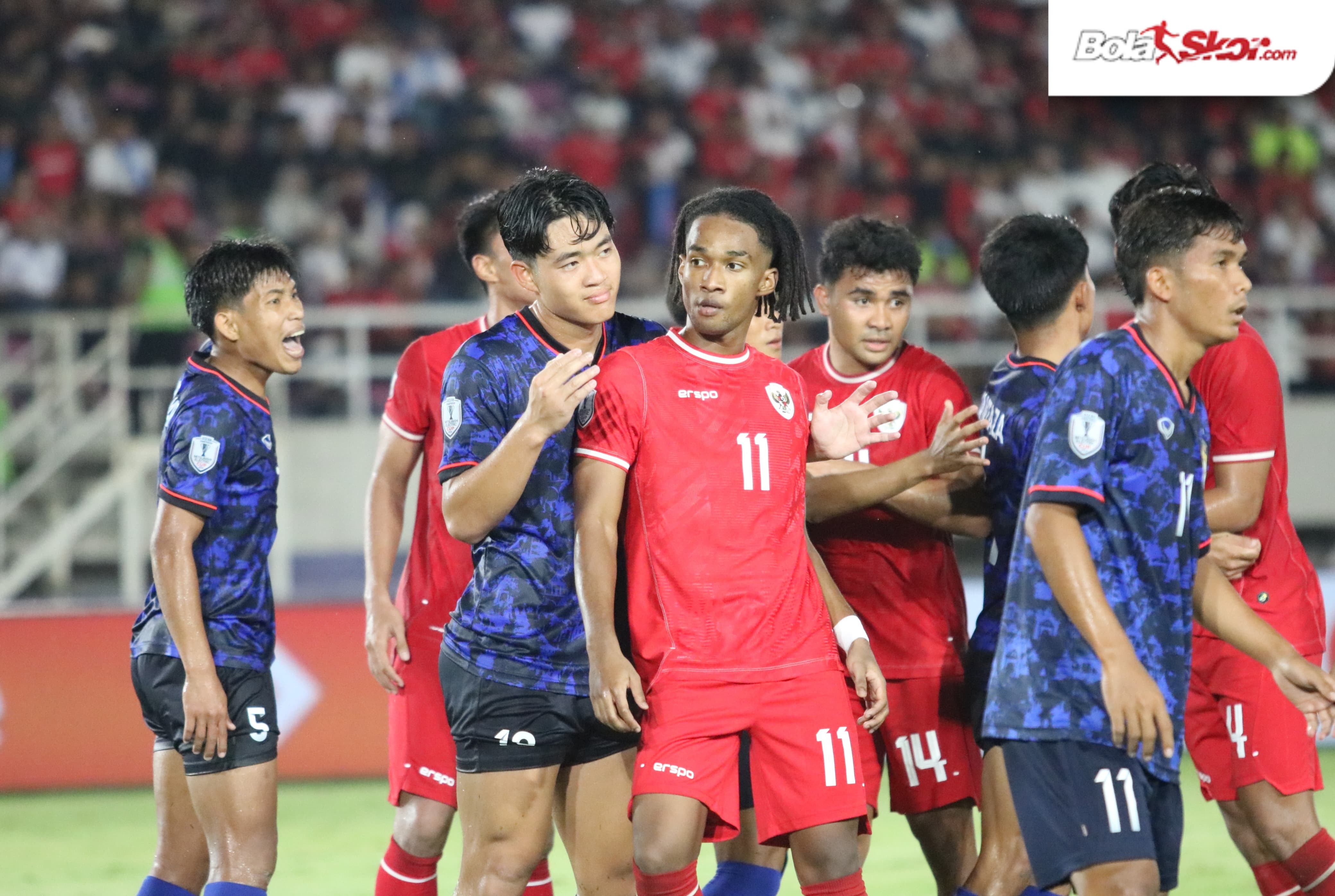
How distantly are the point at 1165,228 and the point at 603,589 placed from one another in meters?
1.64

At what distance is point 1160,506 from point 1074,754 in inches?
24.1

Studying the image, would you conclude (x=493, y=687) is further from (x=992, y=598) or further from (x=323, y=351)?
(x=323, y=351)

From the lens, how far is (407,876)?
4.83m

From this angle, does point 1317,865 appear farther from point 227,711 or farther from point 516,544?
point 227,711

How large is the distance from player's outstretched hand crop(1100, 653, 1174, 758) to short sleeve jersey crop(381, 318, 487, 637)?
2.21 meters

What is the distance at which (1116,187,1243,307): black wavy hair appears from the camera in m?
3.71

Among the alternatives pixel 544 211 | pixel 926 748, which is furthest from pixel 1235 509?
pixel 544 211

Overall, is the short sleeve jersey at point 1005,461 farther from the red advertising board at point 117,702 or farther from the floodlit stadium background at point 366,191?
the red advertising board at point 117,702

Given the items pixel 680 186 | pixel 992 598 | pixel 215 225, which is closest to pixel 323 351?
pixel 215 225

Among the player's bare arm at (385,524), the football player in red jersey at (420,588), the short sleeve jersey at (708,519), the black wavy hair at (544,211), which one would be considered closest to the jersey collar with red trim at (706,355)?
the short sleeve jersey at (708,519)

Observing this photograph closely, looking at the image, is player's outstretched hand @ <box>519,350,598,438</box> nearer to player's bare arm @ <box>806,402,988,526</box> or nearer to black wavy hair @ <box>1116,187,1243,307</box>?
player's bare arm @ <box>806,402,988,526</box>

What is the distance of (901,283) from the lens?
478 centimetres

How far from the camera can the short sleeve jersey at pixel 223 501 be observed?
168 inches

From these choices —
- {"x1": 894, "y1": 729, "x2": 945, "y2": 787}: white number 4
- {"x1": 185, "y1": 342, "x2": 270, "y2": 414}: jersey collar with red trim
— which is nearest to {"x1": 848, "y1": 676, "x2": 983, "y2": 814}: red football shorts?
{"x1": 894, "y1": 729, "x2": 945, "y2": 787}: white number 4
